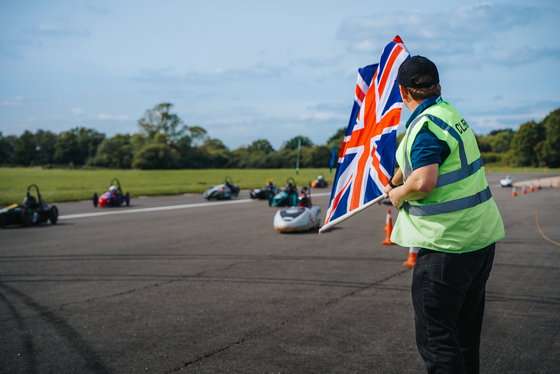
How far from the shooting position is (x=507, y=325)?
14.1ft

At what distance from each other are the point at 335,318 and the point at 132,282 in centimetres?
333

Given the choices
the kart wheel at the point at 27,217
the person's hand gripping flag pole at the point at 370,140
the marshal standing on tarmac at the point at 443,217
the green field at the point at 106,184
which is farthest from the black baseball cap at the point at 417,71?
the green field at the point at 106,184

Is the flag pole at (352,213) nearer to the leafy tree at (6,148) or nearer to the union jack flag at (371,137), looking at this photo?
the union jack flag at (371,137)

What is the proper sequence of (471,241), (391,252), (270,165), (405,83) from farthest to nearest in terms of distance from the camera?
(270,165)
(391,252)
(405,83)
(471,241)

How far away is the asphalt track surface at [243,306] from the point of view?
3627 mm

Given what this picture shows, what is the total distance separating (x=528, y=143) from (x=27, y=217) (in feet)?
311

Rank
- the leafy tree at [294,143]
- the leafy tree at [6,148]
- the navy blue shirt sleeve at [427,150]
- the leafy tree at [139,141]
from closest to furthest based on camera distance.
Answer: the navy blue shirt sleeve at [427,150] → the leafy tree at [139,141] → the leafy tree at [6,148] → the leafy tree at [294,143]

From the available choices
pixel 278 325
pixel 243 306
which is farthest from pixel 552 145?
pixel 278 325

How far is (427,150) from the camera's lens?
83.6 inches

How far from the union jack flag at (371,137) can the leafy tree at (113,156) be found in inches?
3964

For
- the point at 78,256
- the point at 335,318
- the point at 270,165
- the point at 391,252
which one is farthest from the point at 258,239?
the point at 270,165

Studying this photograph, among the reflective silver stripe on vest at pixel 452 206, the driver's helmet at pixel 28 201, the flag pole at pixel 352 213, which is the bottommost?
the driver's helmet at pixel 28 201

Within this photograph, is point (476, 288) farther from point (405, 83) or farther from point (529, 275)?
point (529, 275)

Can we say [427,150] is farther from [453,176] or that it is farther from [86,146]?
[86,146]
